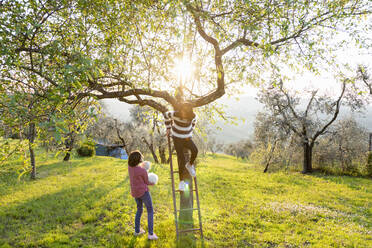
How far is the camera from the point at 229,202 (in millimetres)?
10539

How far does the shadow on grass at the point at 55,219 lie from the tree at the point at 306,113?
16651 mm

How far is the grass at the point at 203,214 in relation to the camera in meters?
6.65

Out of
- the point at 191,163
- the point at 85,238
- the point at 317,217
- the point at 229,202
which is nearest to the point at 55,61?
the point at 191,163

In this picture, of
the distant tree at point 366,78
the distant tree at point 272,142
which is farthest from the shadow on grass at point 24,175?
the distant tree at point 366,78

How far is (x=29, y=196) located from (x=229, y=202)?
9654 millimetres

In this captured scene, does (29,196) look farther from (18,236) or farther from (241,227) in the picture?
(241,227)

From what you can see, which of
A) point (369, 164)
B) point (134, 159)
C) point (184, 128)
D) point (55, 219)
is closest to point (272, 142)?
point (369, 164)

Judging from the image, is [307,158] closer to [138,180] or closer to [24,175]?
[138,180]

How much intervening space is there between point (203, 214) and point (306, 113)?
16309 mm

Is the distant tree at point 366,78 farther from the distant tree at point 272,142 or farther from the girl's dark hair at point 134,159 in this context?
the girl's dark hair at point 134,159

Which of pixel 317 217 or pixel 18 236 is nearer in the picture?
pixel 18 236

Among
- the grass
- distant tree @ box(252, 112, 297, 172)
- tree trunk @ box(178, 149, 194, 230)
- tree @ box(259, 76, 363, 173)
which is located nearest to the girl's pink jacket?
the grass

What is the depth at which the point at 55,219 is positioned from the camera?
8.02 m

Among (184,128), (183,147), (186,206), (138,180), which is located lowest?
(186,206)
